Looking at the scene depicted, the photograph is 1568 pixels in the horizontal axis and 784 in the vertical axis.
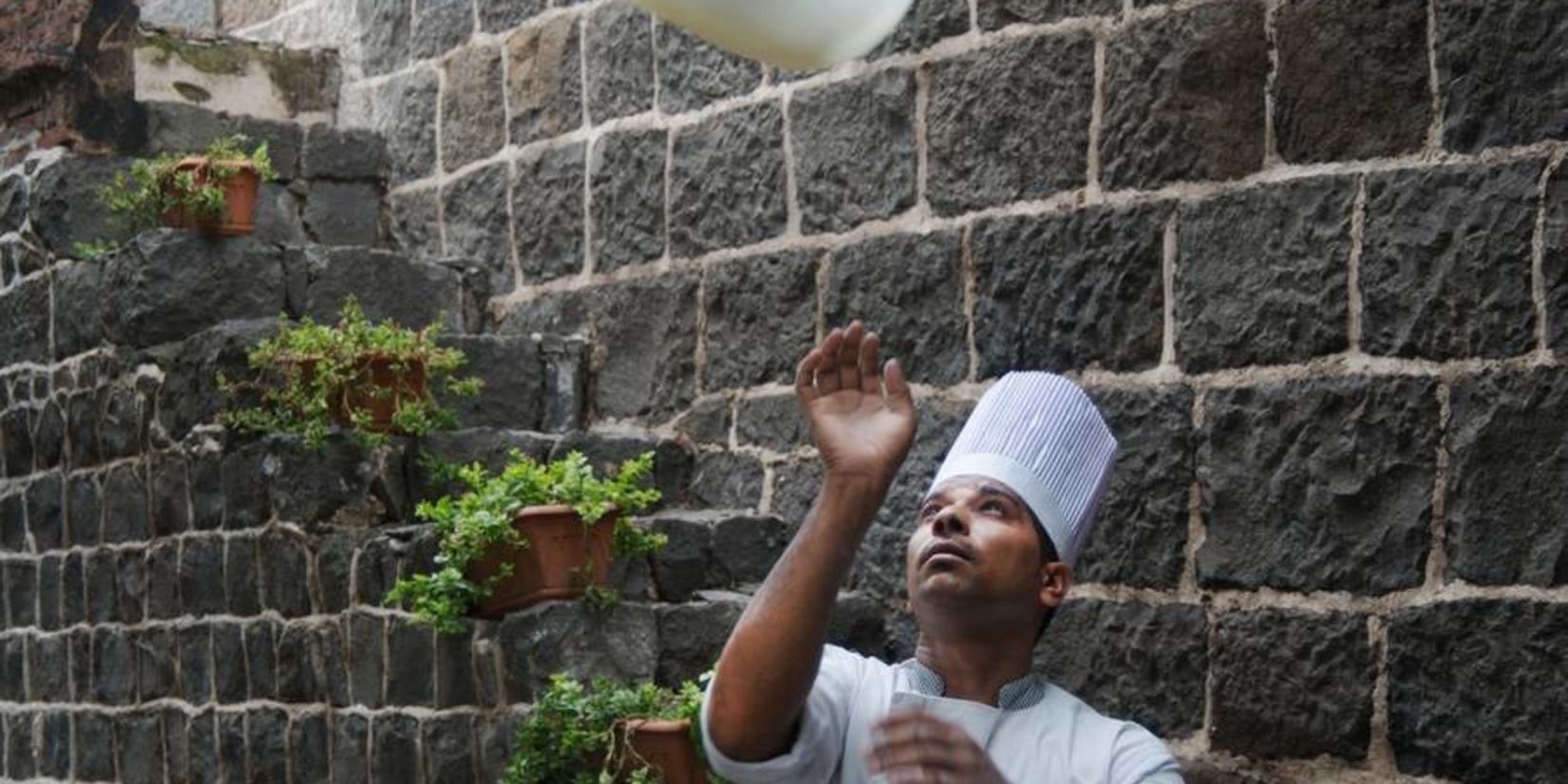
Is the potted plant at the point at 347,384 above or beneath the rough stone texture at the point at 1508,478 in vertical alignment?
above

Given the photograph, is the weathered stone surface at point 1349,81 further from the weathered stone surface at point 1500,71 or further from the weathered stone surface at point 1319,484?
the weathered stone surface at point 1319,484

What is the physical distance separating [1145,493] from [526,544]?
1444mm

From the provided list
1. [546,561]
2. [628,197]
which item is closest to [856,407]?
[546,561]

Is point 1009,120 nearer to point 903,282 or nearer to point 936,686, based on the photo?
point 903,282

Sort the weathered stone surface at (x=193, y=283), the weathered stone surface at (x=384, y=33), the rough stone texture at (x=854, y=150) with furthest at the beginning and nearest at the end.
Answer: the weathered stone surface at (x=384, y=33) < the weathered stone surface at (x=193, y=283) < the rough stone texture at (x=854, y=150)

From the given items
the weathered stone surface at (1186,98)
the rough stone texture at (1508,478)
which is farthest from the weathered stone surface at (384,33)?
the rough stone texture at (1508,478)

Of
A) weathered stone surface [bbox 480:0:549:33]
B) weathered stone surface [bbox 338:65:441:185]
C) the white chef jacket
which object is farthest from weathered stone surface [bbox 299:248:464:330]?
the white chef jacket

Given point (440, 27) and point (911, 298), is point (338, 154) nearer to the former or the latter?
point (440, 27)

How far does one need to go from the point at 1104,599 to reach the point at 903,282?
43.1 inches

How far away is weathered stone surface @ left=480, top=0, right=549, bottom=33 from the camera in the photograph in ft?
Answer: 26.0

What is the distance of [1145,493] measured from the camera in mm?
5543

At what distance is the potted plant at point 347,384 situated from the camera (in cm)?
683

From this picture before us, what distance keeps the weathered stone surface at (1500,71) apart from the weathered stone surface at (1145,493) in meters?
0.88

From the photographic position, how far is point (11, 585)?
8.59 m
